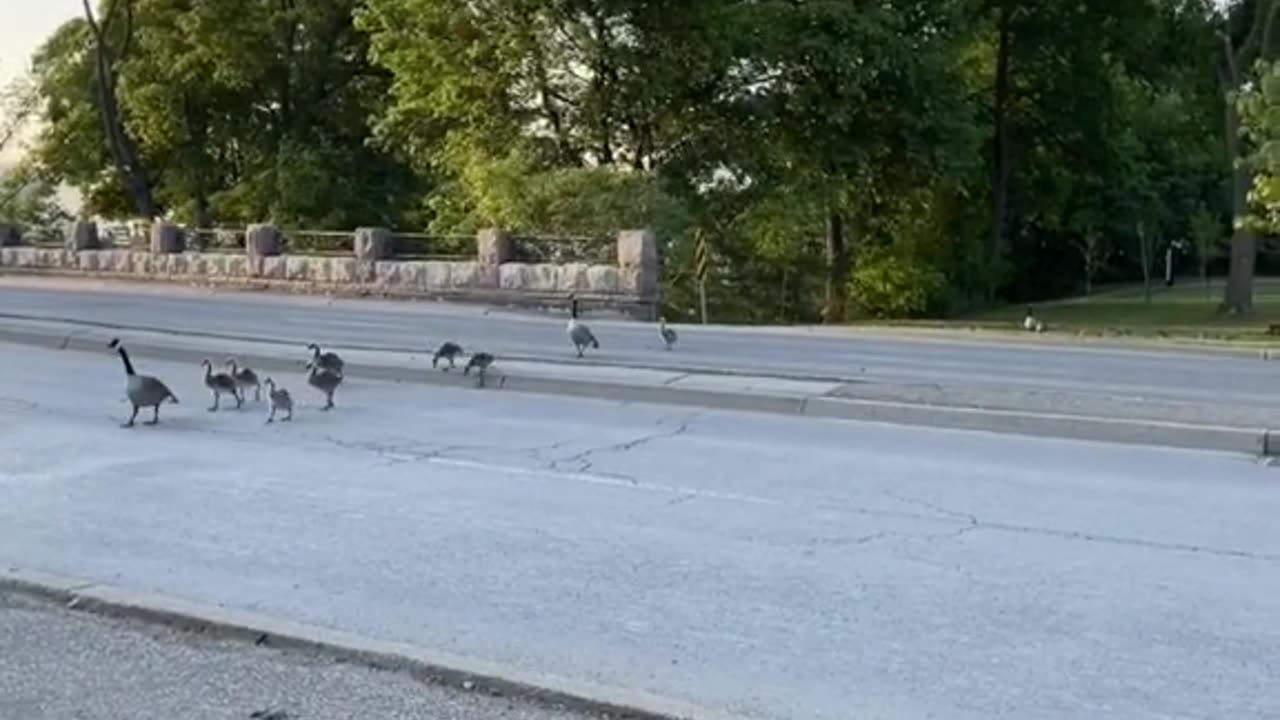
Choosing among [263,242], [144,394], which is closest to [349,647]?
[144,394]

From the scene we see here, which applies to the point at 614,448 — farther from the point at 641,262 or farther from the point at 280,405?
the point at 641,262

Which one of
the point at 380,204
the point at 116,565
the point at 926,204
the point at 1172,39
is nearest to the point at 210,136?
the point at 380,204

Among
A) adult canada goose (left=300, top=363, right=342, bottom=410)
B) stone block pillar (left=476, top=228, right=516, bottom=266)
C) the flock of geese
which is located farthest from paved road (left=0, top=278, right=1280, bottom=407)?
adult canada goose (left=300, top=363, right=342, bottom=410)

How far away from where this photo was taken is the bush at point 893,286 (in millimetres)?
38884

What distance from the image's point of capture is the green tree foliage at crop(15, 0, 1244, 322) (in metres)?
30.4

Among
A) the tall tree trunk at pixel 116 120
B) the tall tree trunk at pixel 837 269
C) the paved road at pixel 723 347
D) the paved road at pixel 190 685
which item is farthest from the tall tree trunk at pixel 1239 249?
the paved road at pixel 190 685

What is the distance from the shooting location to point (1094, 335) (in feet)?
74.3

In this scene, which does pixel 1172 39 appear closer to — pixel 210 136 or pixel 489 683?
pixel 210 136

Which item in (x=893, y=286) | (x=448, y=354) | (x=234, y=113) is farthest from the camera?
(x=234, y=113)

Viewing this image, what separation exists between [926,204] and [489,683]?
1460 inches

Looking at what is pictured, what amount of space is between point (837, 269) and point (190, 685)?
113 feet

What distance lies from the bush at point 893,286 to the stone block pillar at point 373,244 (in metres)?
15.3

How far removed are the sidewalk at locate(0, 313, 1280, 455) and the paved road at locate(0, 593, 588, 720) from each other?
276 inches

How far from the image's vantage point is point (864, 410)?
11.5m
